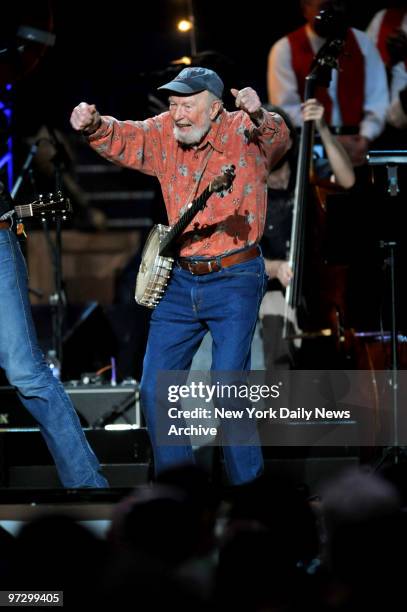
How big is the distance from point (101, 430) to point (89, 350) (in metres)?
1.68

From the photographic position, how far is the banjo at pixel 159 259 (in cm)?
461

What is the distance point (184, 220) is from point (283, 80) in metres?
3.15

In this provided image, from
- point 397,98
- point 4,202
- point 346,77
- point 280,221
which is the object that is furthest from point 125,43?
point 4,202

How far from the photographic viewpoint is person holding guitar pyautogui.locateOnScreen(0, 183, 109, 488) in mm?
4582

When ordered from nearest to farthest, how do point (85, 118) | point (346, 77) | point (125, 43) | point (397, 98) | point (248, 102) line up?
point (248, 102), point (85, 118), point (346, 77), point (397, 98), point (125, 43)

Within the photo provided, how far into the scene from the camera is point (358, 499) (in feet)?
10.1

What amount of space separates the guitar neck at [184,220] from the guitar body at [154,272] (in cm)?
4

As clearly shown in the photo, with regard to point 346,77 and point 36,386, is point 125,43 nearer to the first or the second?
point 346,77

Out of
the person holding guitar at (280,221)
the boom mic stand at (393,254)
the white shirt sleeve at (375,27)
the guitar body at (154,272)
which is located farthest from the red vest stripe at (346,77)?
the guitar body at (154,272)

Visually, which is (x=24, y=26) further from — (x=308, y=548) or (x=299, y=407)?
(x=308, y=548)

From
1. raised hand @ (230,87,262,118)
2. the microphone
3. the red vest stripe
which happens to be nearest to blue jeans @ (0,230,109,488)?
the microphone

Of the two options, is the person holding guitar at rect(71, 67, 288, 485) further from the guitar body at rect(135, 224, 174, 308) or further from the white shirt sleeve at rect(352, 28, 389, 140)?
the white shirt sleeve at rect(352, 28, 389, 140)

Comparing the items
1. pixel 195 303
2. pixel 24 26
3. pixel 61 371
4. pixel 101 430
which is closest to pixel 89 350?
pixel 61 371

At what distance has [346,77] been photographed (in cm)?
743
